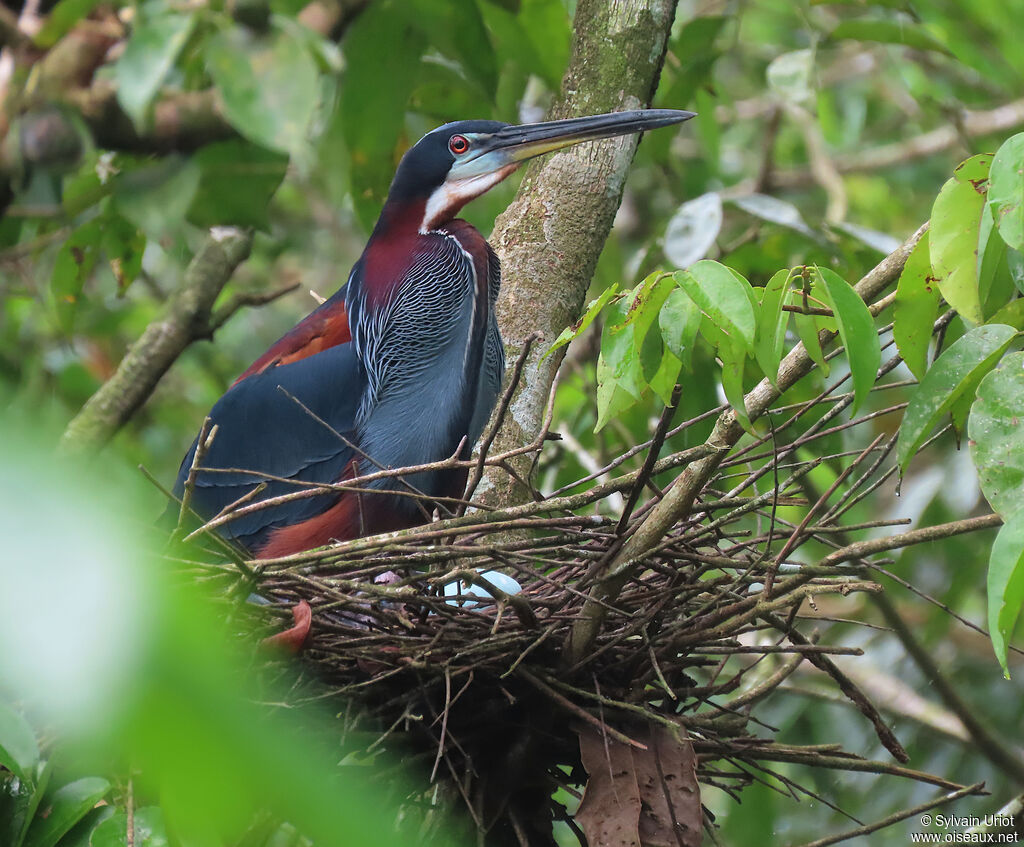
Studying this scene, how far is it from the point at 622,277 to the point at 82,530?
4.26 meters

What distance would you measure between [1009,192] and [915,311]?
36 centimetres

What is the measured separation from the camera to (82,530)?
377mm

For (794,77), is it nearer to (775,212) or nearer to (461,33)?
(775,212)

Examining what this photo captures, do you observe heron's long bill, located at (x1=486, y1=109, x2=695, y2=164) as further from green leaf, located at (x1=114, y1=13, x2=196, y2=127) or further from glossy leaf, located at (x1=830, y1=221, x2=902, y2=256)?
green leaf, located at (x1=114, y1=13, x2=196, y2=127)

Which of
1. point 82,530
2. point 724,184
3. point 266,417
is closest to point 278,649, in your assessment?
point 266,417

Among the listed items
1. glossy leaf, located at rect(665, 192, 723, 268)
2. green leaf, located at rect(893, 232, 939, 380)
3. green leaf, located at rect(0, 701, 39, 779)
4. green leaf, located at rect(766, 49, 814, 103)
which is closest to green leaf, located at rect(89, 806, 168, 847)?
green leaf, located at rect(0, 701, 39, 779)

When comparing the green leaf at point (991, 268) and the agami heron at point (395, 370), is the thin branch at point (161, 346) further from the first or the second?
the green leaf at point (991, 268)

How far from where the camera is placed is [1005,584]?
138 cm

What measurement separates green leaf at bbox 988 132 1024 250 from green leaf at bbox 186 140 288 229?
5.83ft

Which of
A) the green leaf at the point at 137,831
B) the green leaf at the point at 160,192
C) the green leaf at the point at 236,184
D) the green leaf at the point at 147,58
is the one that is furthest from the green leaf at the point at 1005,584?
the green leaf at the point at 236,184

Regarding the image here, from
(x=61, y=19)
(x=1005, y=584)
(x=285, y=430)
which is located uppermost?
(x=61, y=19)

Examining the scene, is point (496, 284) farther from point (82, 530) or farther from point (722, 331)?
point (82, 530)

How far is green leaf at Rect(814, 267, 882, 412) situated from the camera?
167 cm

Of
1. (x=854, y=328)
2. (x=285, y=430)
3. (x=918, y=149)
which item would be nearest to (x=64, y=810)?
(x=285, y=430)
